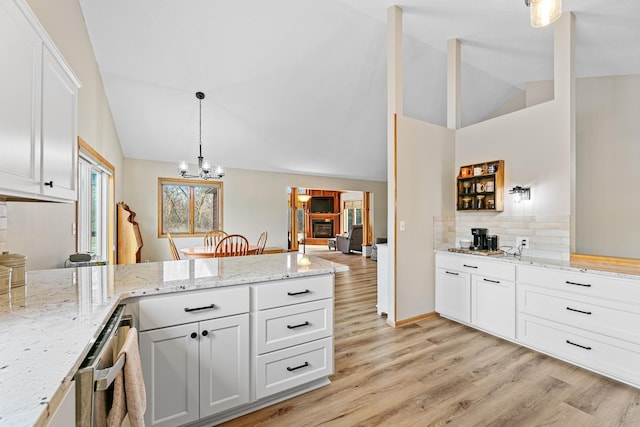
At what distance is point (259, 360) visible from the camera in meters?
1.75

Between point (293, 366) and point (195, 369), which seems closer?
point (195, 369)

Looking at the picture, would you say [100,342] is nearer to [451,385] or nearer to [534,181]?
[451,385]

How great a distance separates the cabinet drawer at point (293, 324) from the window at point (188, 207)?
16.9 feet

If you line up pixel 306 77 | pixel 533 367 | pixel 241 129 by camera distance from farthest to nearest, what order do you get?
1. pixel 241 129
2. pixel 306 77
3. pixel 533 367

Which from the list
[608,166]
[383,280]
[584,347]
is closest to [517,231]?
[584,347]

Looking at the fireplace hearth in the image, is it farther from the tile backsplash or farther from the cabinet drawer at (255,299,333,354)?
the cabinet drawer at (255,299,333,354)

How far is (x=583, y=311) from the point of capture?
2305mm

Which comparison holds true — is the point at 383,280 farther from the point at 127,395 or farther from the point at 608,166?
the point at 608,166

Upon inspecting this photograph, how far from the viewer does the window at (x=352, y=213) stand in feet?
39.5

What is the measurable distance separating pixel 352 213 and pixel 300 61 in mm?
8828

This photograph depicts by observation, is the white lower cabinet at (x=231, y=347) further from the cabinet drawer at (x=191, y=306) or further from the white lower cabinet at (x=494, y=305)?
the white lower cabinet at (x=494, y=305)

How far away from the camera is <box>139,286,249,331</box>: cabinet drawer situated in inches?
57.5

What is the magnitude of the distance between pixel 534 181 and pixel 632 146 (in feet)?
5.72

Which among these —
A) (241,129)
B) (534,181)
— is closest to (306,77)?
(241,129)
